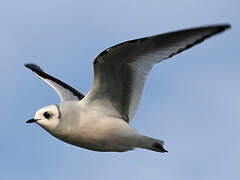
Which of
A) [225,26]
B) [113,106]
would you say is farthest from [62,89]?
[225,26]

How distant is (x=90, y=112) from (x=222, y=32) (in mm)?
3153

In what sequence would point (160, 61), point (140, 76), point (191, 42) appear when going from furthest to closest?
point (140, 76) < point (160, 61) < point (191, 42)

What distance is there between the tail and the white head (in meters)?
1.58

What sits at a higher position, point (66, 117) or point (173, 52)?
point (173, 52)

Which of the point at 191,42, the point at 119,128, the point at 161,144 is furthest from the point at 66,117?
the point at 191,42

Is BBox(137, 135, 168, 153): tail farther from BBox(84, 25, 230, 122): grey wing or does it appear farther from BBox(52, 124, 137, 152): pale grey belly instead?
BBox(84, 25, 230, 122): grey wing

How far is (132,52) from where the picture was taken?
30.9 feet

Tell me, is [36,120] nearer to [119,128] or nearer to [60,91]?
[119,128]

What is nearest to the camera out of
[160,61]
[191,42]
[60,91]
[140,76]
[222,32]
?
[222,32]

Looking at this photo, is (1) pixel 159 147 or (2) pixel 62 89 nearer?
(1) pixel 159 147

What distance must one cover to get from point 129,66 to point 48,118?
165 centimetres

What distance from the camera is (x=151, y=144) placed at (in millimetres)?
10281

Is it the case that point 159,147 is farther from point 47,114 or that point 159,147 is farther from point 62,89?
point 62,89

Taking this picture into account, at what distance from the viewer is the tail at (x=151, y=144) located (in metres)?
10.2
